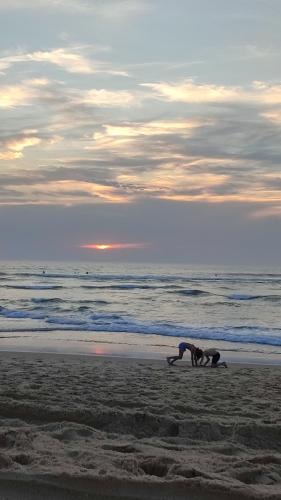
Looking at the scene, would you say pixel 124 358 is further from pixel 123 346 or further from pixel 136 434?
pixel 136 434

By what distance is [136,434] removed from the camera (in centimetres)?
489

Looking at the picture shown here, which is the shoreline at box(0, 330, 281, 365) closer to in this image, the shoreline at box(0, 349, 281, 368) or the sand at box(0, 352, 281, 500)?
the shoreline at box(0, 349, 281, 368)

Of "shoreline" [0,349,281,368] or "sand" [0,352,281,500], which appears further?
"shoreline" [0,349,281,368]

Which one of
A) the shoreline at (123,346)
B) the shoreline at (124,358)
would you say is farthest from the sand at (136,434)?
the shoreline at (123,346)

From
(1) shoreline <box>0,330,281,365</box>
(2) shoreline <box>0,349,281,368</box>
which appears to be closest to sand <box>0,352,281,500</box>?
(2) shoreline <box>0,349,281,368</box>

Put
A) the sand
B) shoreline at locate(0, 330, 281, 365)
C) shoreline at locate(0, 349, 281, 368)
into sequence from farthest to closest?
shoreline at locate(0, 330, 281, 365) → shoreline at locate(0, 349, 281, 368) → the sand

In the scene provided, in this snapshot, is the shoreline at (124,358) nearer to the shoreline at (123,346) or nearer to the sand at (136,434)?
the shoreline at (123,346)

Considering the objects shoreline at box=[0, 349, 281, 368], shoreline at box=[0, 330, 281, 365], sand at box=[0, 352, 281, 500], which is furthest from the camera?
shoreline at box=[0, 330, 281, 365]

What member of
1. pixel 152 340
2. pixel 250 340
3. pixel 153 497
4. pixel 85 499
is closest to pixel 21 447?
pixel 85 499

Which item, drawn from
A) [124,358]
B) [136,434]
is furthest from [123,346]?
[136,434]

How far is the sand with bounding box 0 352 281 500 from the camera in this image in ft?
10.2

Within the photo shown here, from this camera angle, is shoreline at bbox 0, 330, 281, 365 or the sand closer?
the sand

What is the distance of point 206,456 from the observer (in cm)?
396

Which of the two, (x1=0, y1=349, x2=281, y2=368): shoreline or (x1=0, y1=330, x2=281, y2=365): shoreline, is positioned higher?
(x1=0, y1=330, x2=281, y2=365): shoreline
